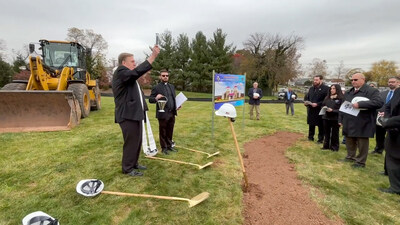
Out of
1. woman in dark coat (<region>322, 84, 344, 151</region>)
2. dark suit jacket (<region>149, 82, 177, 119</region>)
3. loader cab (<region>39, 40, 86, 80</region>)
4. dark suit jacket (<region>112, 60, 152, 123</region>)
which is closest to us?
dark suit jacket (<region>112, 60, 152, 123</region>)

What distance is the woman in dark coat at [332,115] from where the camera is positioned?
5305mm

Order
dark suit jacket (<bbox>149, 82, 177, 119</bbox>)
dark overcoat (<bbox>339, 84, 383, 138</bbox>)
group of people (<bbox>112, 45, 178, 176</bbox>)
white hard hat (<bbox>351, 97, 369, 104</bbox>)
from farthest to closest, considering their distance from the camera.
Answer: dark suit jacket (<bbox>149, 82, 177, 119</bbox>)
white hard hat (<bbox>351, 97, 369, 104</bbox>)
dark overcoat (<bbox>339, 84, 383, 138</bbox>)
group of people (<bbox>112, 45, 178, 176</bbox>)

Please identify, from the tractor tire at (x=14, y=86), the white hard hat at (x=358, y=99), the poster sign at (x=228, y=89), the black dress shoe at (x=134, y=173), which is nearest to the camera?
the black dress shoe at (x=134, y=173)

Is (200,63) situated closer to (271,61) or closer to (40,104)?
(271,61)

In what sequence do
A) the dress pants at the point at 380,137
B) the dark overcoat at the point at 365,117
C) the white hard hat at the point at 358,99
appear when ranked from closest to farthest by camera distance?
the dark overcoat at the point at 365,117 < the white hard hat at the point at 358,99 < the dress pants at the point at 380,137

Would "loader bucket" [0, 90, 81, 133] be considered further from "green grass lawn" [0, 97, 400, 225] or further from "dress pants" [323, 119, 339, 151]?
"dress pants" [323, 119, 339, 151]

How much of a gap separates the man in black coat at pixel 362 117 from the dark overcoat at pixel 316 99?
1.35 meters

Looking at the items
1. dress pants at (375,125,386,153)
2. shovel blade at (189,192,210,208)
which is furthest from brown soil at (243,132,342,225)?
dress pants at (375,125,386,153)

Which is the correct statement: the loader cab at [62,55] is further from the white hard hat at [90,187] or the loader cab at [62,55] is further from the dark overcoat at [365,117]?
the dark overcoat at [365,117]

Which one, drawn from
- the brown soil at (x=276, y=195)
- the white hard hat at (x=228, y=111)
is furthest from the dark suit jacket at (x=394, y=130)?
the white hard hat at (x=228, y=111)

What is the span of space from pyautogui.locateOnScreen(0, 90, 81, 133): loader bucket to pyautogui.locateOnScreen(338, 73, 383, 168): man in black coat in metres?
7.31

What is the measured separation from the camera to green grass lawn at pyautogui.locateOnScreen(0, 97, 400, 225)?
8.75 feet

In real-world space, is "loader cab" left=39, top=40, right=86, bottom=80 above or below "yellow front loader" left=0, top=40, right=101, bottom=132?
above

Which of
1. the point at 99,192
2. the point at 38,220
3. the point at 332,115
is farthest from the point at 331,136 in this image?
the point at 38,220
